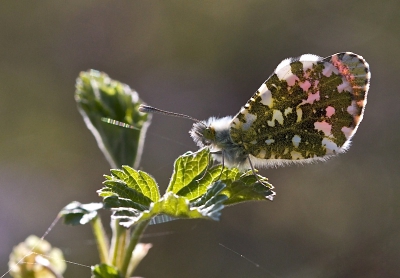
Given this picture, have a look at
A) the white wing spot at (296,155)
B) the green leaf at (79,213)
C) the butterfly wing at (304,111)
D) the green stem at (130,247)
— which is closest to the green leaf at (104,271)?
the green stem at (130,247)

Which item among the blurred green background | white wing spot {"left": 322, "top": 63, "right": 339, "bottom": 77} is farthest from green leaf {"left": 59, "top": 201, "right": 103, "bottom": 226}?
the blurred green background

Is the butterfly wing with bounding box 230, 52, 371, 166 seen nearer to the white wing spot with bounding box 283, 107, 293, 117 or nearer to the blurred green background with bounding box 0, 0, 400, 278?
the white wing spot with bounding box 283, 107, 293, 117

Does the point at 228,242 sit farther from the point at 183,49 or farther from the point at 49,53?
the point at 49,53

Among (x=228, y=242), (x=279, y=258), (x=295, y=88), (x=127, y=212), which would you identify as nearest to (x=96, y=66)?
(x=228, y=242)

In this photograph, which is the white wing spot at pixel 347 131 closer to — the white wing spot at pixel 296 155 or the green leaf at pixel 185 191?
the white wing spot at pixel 296 155

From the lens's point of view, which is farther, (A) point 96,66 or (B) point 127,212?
(A) point 96,66

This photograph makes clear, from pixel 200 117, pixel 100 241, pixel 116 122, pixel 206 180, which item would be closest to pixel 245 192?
pixel 206 180

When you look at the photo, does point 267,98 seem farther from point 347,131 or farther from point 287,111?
point 347,131
